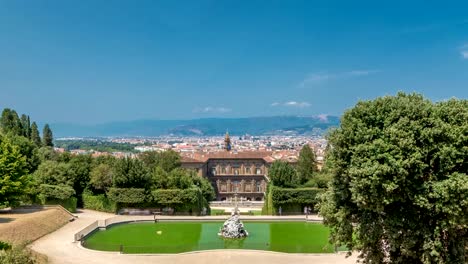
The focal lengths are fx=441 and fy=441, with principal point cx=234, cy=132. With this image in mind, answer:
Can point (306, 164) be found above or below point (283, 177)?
above

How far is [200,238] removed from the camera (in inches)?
1451

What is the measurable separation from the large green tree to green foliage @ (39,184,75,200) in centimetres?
3670

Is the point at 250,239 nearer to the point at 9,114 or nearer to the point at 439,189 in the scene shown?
→ the point at 439,189

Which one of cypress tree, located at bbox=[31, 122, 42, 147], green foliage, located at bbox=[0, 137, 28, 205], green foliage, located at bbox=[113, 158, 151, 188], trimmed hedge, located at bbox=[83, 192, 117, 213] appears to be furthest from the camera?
cypress tree, located at bbox=[31, 122, 42, 147]

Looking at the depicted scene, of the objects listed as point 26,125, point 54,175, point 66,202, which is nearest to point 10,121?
point 26,125

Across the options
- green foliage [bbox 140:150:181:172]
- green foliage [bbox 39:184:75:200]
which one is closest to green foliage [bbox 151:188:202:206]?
green foliage [bbox 39:184:75:200]

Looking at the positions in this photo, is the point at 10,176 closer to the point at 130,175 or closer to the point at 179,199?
the point at 130,175

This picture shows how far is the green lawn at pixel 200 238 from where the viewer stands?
99.2ft

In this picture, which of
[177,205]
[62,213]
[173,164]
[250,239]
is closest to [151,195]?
[177,205]

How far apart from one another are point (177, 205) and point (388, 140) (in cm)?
3517

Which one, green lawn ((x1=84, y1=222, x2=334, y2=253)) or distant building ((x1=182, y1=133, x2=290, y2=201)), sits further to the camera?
distant building ((x1=182, y1=133, x2=290, y2=201))

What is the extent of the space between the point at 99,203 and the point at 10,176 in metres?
13.7

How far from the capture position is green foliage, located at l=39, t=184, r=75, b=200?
4744 cm

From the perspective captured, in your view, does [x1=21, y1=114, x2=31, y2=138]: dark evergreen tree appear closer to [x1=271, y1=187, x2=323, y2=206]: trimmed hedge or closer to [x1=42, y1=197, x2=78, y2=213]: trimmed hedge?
[x1=42, y1=197, x2=78, y2=213]: trimmed hedge
